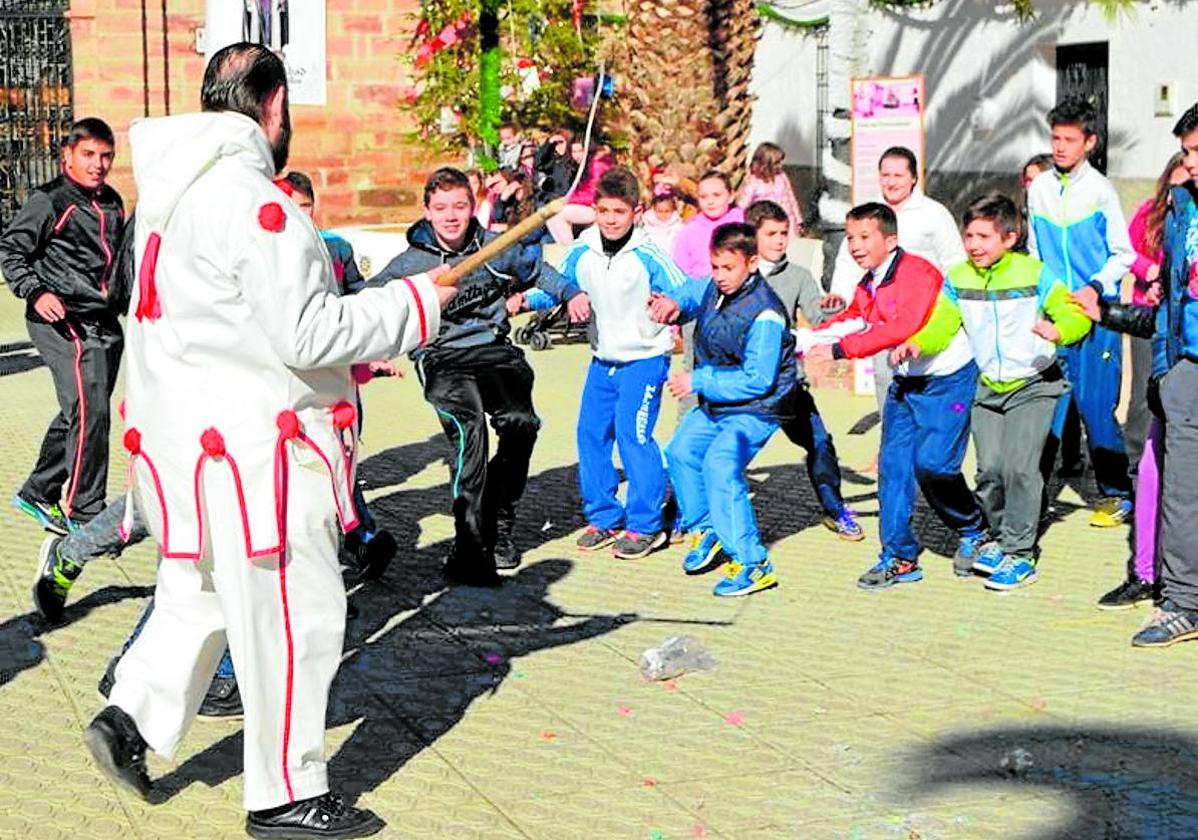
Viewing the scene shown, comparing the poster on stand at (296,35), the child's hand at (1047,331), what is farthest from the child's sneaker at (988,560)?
the poster on stand at (296,35)

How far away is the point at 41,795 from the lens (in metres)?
6.11

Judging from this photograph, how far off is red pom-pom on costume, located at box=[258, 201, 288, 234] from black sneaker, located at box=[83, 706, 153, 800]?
4.61ft

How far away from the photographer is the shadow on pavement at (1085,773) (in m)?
5.78

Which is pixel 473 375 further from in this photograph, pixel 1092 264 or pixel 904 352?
pixel 1092 264

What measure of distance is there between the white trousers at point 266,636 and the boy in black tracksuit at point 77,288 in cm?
388

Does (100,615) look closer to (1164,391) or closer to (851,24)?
(1164,391)

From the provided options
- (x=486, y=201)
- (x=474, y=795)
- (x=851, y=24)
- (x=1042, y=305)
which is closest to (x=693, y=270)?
(x=1042, y=305)

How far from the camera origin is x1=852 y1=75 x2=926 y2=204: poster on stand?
13.5m

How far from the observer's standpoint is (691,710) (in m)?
6.90

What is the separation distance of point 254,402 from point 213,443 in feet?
0.49

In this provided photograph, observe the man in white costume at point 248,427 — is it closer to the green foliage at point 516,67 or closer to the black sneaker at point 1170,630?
the black sneaker at point 1170,630

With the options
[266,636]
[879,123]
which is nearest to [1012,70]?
[879,123]

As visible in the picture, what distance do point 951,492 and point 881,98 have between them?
5.29 meters

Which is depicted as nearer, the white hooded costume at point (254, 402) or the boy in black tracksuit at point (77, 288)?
the white hooded costume at point (254, 402)
